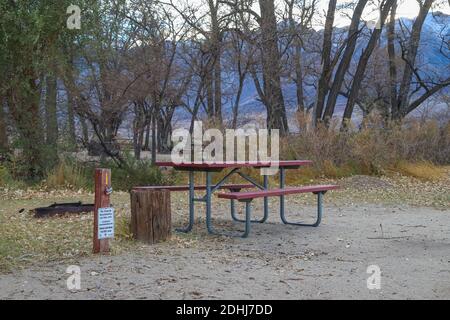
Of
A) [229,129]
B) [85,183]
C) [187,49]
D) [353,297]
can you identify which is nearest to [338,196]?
[229,129]

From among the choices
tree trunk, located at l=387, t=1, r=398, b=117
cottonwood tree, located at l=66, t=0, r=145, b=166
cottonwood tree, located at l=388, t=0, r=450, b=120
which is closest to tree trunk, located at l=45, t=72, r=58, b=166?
cottonwood tree, located at l=66, t=0, r=145, b=166

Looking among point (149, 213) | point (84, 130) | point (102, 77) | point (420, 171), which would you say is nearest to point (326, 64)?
point (420, 171)

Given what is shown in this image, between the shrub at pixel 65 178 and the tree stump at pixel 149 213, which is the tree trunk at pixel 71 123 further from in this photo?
the tree stump at pixel 149 213

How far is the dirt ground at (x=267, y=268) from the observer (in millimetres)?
4504

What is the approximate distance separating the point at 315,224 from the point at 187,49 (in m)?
13.9

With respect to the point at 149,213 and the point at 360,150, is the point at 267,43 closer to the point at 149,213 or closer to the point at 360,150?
the point at 360,150

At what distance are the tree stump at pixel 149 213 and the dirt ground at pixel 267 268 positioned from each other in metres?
0.16

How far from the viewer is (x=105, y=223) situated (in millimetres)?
5645

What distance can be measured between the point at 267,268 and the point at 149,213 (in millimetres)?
1397

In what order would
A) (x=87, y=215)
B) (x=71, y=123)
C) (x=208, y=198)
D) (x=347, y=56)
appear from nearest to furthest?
(x=208, y=198) < (x=87, y=215) < (x=71, y=123) < (x=347, y=56)

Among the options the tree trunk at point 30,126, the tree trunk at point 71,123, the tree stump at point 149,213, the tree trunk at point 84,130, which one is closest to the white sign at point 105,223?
the tree stump at point 149,213

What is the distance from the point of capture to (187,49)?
2108cm

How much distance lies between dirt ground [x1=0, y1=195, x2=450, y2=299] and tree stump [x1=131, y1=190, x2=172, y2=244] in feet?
0.53
